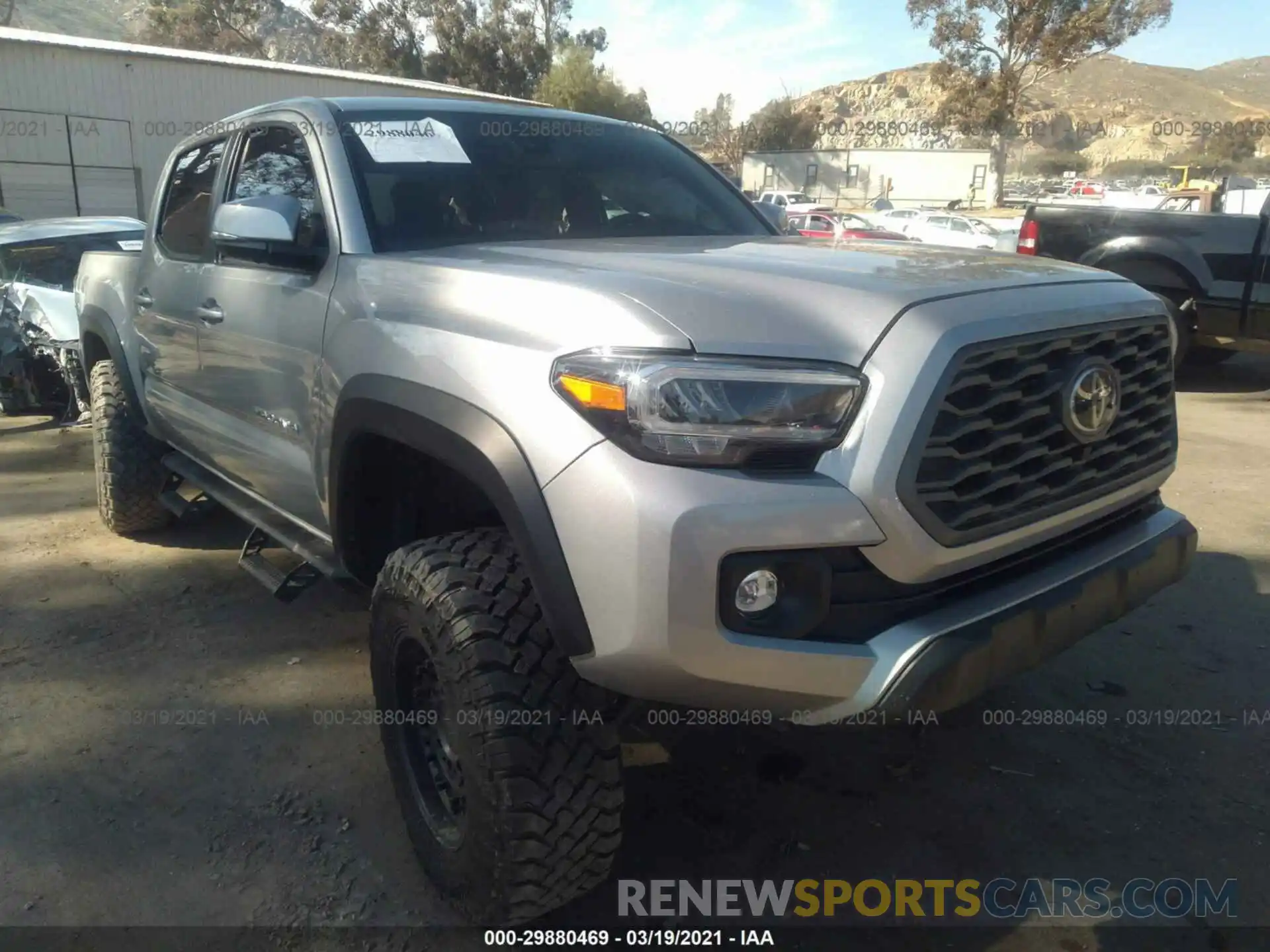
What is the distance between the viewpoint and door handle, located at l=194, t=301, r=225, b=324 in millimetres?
3279

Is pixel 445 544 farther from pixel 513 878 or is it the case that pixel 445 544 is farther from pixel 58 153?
pixel 58 153

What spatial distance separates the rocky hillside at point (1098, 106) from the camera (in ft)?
238

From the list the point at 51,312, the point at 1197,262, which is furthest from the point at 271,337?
the point at 1197,262

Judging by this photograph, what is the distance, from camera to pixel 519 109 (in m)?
3.44

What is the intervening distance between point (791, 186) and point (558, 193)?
48509mm

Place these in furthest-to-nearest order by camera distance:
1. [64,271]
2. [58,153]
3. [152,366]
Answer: [58,153] → [64,271] → [152,366]

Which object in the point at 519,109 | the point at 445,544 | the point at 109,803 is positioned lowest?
the point at 109,803

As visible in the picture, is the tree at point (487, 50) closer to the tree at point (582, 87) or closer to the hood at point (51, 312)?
the tree at point (582, 87)

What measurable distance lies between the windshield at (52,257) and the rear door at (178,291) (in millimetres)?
4355

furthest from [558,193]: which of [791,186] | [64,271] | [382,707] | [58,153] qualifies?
[791,186]

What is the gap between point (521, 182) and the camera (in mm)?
3154

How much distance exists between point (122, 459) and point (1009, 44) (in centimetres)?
4145

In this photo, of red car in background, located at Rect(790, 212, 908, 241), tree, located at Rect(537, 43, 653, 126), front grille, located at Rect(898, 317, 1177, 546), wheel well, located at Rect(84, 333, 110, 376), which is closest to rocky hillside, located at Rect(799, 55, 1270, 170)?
tree, located at Rect(537, 43, 653, 126)

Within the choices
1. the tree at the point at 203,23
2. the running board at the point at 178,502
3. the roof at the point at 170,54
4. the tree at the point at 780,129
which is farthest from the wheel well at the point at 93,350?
the tree at the point at 780,129
